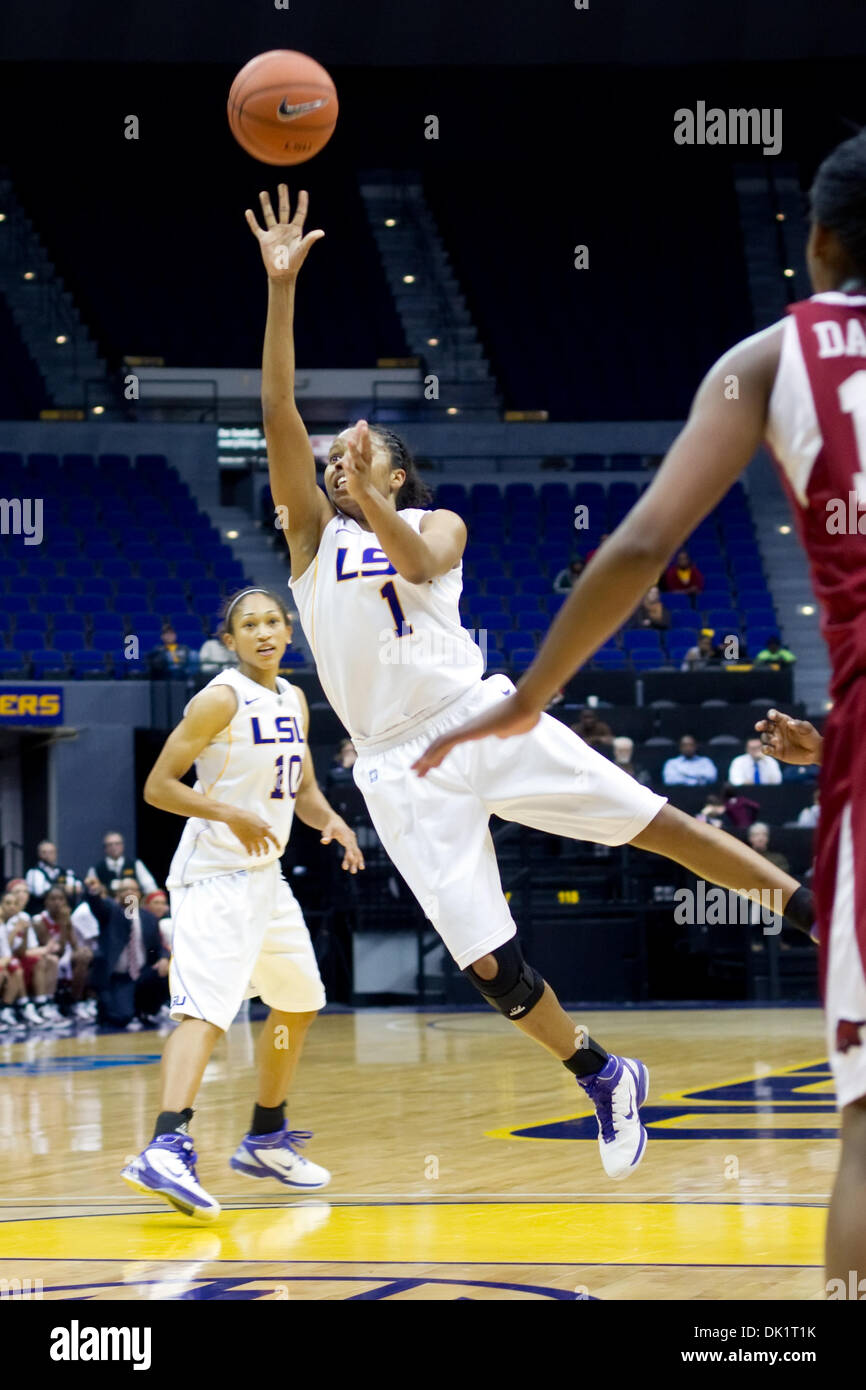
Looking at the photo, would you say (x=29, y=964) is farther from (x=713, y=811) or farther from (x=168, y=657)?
(x=713, y=811)

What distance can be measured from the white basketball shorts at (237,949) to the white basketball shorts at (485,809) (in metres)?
1.10

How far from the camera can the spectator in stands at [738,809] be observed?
13875mm

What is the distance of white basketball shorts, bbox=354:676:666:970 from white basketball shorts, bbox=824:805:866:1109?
7.21 ft

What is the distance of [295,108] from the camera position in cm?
489

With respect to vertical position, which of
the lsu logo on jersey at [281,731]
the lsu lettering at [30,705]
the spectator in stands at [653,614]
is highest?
the spectator in stands at [653,614]

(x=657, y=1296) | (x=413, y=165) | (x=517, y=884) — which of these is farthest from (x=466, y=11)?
(x=657, y=1296)

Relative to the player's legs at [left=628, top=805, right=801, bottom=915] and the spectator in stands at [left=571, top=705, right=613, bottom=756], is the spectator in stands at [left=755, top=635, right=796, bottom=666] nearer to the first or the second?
the spectator in stands at [left=571, top=705, right=613, bottom=756]

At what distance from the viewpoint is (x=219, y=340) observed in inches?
947

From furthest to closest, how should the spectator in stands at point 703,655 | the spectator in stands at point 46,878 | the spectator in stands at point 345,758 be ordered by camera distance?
the spectator in stands at point 703,655
the spectator in stands at point 345,758
the spectator in stands at point 46,878

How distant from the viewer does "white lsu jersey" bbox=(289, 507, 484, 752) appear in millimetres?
4539

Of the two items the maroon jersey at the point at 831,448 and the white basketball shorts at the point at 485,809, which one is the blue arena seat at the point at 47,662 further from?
the maroon jersey at the point at 831,448

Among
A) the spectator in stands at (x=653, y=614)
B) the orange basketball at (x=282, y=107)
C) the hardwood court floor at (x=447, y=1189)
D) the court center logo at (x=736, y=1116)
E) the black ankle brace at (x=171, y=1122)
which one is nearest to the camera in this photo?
the hardwood court floor at (x=447, y=1189)

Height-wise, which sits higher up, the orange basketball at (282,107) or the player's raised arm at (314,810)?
the orange basketball at (282,107)
